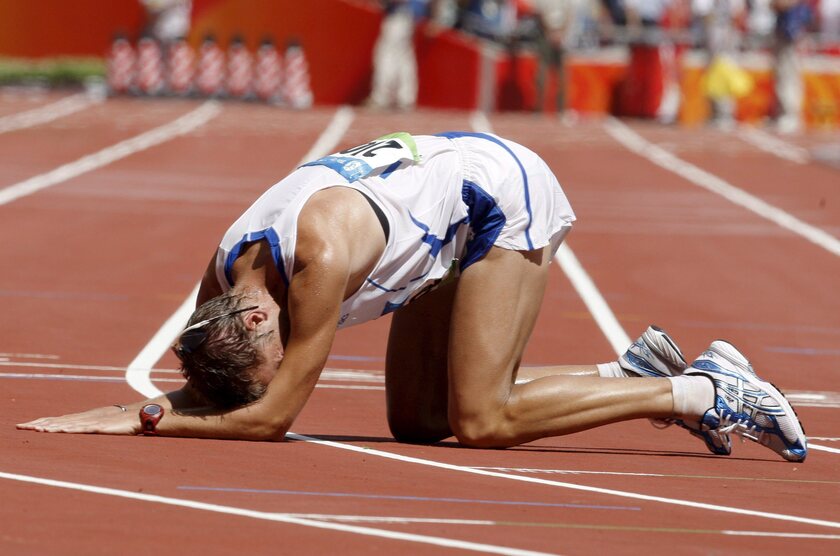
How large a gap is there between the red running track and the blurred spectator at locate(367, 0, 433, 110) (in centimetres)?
1044

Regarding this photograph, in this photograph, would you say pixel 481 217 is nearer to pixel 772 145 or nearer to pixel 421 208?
pixel 421 208

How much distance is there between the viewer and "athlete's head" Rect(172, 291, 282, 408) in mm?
6359

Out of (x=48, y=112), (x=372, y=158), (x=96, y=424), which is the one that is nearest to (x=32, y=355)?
(x=96, y=424)

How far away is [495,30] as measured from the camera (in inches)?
1318

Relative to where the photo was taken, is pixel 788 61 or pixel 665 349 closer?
pixel 665 349

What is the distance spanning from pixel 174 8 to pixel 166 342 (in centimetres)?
2494

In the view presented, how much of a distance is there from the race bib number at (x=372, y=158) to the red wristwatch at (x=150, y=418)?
1135 mm

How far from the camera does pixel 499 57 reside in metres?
32.2

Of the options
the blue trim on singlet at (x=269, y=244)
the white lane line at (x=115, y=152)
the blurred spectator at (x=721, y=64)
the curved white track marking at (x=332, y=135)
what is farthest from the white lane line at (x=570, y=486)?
the blurred spectator at (x=721, y=64)

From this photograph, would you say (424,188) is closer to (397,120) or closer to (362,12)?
(397,120)

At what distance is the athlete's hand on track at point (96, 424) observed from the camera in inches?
265

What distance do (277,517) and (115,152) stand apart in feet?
58.6

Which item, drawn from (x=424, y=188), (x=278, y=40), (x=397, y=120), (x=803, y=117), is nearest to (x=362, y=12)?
(x=278, y=40)

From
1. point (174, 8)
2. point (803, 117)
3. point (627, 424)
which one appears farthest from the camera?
point (174, 8)
